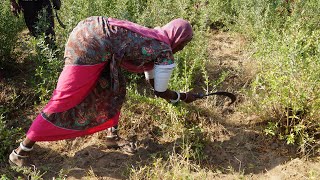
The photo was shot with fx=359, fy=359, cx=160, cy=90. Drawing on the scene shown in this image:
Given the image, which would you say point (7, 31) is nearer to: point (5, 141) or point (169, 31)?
point (5, 141)

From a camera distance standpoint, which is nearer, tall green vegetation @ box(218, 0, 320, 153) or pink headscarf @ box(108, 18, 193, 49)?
pink headscarf @ box(108, 18, 193, 49)

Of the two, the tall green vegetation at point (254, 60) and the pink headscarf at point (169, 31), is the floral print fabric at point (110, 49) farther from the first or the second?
the tall green vegetation at point (254, 60)

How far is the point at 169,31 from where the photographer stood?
257 centimetres

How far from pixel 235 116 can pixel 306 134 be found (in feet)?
2.38

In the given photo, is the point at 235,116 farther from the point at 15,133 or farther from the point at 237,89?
the point at 15,133


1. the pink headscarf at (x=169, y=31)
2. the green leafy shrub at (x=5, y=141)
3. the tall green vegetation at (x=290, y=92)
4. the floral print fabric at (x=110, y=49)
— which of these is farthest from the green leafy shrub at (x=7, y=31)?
the tall green vegetation at (x=290, y=92)

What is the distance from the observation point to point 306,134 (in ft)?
9.19

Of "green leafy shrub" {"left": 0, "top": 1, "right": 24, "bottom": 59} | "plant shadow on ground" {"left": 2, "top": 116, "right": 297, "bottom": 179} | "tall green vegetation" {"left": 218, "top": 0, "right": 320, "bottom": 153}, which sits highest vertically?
"green leafy shrub" {"left": 0, "top": 1, "right": 24, "bottom": 59}

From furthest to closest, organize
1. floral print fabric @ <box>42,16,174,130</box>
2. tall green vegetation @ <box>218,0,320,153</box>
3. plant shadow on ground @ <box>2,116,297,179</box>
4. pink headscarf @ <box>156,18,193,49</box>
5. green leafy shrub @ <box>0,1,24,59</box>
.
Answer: green leafy shrub @ <box>0,1,24,59</box>
plant shadow on ground @ <box>2,116,297,179</box>
tall green vegetation @ <box>218,0,320,153</box>
pink headscarf @ <box>156,18,193,49</box>
floral print fabric @ <box>42,16,174,130</box>

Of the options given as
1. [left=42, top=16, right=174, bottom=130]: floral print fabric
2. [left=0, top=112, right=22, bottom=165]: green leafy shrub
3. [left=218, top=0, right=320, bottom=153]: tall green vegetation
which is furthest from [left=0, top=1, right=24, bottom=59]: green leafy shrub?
[left=218, top=0, right=320, bottom=153]: tall green vegetation

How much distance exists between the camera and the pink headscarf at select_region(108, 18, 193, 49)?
2.48 meters

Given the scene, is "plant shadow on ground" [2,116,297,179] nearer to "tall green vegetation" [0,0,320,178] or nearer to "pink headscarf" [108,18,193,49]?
"tall green vegetation" [0,0,320,178]

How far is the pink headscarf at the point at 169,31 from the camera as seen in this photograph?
97.6 inches

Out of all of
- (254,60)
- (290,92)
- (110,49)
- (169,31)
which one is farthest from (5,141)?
(254,60)
